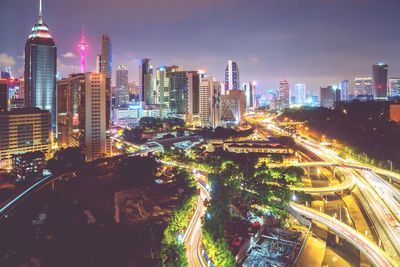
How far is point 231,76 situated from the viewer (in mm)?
49906

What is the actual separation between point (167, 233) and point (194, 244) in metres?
0.82

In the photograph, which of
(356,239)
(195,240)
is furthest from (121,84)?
(356,239)

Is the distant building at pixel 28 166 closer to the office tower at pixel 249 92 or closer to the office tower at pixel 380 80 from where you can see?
the office tower at pixel 380 80

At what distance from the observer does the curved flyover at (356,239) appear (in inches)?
277

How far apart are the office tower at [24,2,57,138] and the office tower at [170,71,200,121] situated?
12405 millimetres

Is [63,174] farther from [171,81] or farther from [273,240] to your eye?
[171,81]

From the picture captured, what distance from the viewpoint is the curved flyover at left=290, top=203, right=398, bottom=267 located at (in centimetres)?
704

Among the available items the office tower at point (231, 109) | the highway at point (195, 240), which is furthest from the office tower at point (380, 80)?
the highway at point (195, 240)

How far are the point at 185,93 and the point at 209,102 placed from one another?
333cm

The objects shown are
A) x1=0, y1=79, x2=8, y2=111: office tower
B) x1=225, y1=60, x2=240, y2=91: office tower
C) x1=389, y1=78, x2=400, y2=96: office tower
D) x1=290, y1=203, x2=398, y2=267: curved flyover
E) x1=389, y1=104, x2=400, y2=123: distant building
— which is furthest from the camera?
x1=225, y1=60, x2=240, y2=91: office tower

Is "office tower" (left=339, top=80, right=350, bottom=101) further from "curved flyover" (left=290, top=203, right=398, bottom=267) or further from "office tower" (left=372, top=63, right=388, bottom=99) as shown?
"curved flyover" (left=290, top=203, right=398, bottom=267)

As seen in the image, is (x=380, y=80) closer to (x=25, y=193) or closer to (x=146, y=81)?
(x=146, y=81)

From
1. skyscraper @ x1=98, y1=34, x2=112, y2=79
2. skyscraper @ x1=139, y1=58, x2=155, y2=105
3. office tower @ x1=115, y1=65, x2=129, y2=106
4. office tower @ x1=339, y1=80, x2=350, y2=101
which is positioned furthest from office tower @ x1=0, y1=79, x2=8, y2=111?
office tower @ x1=339, y1=80, x2=350, y2=101

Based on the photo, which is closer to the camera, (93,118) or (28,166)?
(28,166)
